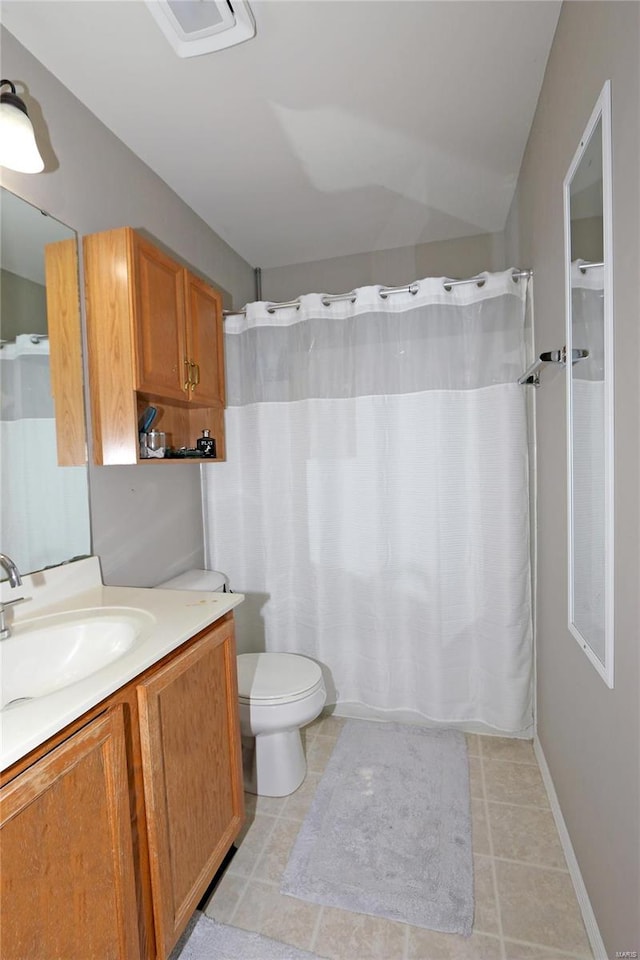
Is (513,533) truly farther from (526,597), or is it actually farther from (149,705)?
(149,705)

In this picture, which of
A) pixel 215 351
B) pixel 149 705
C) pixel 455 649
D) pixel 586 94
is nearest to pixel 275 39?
pixel 586 94

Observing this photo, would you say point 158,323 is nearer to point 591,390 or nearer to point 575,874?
point 591,390

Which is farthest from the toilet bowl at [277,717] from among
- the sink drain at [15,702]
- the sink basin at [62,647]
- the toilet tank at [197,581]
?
the sink drain at [15,702]

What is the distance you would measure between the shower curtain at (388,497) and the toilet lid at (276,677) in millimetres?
317

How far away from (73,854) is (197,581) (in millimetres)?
1197

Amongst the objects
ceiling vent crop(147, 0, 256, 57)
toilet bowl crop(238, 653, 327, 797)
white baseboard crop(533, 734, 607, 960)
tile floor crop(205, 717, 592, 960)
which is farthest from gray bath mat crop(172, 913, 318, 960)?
ceiling vent crop(147, 0, 256, 57)

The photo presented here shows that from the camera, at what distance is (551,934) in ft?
4.00

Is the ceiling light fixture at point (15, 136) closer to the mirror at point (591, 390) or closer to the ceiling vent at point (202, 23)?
the ceiling vent at point (202, 23)

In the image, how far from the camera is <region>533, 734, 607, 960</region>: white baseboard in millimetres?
1153

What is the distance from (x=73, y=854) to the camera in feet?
2.71

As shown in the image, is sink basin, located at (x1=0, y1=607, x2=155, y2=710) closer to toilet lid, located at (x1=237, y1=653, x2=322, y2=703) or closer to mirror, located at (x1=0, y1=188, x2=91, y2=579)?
mirror, located at (x1=0, y1=188, x2=91, y2=579)

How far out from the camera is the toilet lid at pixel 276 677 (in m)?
1.69

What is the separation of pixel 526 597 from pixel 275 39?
2.16m

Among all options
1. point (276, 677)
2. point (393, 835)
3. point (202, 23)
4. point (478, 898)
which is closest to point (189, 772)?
point (276, 677)
